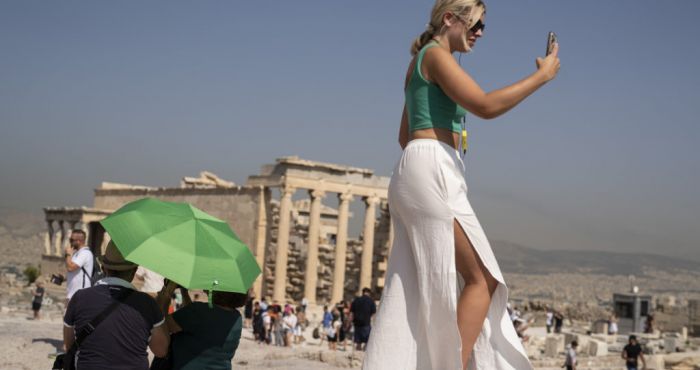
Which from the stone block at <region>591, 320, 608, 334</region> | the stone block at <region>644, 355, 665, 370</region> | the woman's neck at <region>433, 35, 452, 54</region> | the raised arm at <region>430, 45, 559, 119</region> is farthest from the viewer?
the stone block at <region>591, 320, 608, 334</region>

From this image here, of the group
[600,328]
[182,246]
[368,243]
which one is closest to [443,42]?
[182,246]

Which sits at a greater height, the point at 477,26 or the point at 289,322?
the point at 477,26

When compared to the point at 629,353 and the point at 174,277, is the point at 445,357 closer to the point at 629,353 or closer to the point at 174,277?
the point at 174,277

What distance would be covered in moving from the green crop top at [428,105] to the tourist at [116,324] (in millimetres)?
1534

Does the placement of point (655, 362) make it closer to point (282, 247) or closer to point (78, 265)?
point (282, 247)

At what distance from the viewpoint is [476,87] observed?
371cm

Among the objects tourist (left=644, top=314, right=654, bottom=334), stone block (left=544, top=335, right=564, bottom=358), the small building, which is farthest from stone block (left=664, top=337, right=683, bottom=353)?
the small building

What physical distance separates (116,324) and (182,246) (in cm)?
52

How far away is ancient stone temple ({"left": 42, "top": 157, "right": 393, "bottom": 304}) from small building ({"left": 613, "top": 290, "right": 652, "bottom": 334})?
31.2ft

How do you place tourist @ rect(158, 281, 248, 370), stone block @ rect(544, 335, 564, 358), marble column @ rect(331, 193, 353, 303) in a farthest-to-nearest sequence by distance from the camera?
1. marble column @ rect(331, 193, 353, 303)
2. stone block @ rect(544, 335, 564, 358)
3. tourist @ rect(158, 281, 248, 370)

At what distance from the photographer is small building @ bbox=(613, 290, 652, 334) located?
36375mm

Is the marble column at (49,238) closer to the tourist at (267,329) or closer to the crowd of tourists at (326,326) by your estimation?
the crowd of tourists at (326,326)

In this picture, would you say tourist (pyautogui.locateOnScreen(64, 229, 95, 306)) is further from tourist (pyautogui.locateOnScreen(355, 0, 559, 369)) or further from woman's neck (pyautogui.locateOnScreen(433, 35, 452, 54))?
woman's neck (pyautogui.locateOnScreen(433, 35, 452, 54))

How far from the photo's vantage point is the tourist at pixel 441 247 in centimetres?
372
